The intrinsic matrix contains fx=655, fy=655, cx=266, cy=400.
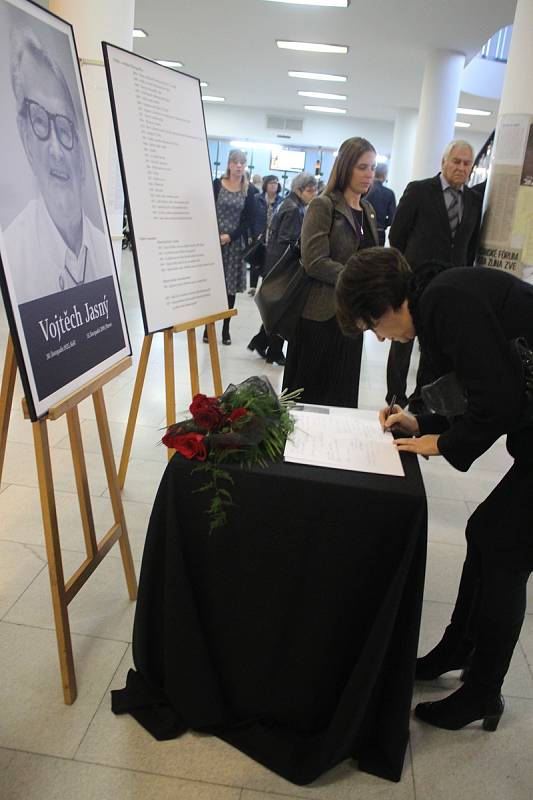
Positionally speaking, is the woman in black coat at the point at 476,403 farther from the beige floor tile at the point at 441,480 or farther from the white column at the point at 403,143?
the white column at the point at 403,143

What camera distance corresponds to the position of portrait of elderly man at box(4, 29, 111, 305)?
1482 mm

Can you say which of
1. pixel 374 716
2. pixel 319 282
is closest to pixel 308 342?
pixel 319 282

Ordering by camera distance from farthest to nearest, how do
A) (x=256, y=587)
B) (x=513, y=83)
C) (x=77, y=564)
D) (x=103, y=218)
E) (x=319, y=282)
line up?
(x=513, y=83) < (x=319, y=282) < (x=77, y=564) < (x=103, y=218) < (x=256, y=587)

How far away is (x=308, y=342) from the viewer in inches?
113

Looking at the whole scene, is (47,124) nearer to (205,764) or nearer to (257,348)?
(205,764)

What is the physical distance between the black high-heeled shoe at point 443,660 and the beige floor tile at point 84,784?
2.24 feet

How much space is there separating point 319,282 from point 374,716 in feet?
5.68

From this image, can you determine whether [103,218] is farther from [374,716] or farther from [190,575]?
[374,716]

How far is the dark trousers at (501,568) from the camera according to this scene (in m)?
1.59

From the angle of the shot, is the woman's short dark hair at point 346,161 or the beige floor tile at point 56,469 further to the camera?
the beige floor tile at point 56,469

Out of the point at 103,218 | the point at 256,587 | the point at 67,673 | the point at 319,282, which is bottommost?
the point at 67,673

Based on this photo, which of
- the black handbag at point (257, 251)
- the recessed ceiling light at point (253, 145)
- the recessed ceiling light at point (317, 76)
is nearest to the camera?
the black handbag at point (257, 251)

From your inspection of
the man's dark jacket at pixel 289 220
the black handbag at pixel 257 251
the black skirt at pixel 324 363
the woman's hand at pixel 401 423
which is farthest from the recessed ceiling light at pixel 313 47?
the woman's hand at pixel 401 423

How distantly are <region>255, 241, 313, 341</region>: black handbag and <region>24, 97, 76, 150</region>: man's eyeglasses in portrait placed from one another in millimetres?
1212
